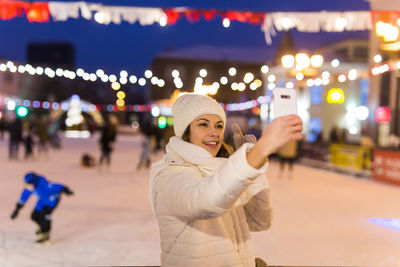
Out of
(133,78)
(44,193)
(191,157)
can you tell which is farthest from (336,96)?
(191,157)

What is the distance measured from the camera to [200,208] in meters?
1.41

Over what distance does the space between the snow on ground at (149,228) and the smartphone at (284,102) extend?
361cm

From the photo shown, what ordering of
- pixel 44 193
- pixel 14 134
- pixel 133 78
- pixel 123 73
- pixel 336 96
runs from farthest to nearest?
pixel 14 134 < pixel 133 78 < pixel 123 73 < pixel 336 96 < pixel 44 193

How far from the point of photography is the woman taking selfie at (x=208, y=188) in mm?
1310

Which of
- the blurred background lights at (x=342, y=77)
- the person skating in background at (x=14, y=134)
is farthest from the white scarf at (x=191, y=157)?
the person skating in background at (x=14, y=134)

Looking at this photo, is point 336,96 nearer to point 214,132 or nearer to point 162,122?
point 214,132

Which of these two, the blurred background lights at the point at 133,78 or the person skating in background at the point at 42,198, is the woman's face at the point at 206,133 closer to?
the person skating in background at the point at 42,198

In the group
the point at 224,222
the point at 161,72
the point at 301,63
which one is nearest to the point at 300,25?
the point at 301,63

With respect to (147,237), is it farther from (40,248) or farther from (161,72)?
(161,72)

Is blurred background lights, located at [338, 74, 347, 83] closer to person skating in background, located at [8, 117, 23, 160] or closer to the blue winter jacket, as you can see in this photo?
the blue winter jacket

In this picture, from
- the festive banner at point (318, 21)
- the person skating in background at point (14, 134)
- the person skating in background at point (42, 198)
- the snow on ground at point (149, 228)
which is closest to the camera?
the snow on ground at point (149, 228)

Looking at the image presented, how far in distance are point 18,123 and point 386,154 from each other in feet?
41.8

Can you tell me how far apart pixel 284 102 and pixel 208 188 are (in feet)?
1.24

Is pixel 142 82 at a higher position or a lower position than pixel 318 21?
lower
